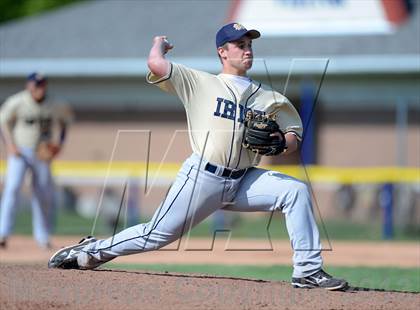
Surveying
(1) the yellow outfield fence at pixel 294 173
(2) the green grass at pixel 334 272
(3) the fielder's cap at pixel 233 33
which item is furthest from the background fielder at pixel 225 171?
(1) the yellow outfield fence at pixel 294 173

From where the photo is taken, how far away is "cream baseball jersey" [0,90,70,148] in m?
13.3

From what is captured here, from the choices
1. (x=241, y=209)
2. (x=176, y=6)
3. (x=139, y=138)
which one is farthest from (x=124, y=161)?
(x=241, y=209)

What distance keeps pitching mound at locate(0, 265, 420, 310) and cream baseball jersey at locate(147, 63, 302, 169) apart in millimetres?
935

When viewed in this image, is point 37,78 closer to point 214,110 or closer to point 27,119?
point 27,119

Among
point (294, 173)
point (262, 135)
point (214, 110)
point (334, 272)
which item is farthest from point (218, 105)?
point (294, 173)

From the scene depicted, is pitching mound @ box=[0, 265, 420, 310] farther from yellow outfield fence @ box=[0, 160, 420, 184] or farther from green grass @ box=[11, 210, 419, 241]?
yellow outfield fence @ box=[0, 160, 420, 184]

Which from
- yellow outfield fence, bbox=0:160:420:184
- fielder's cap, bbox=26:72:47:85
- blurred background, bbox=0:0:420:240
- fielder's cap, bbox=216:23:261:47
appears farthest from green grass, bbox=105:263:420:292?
blurred background, bbox=0:0:420:240

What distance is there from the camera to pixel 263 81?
2038 centimetres

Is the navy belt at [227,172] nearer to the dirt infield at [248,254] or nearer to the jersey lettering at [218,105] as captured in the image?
the jersey lettering at [218,105]

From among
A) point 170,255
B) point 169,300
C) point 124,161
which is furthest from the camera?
point 124,161

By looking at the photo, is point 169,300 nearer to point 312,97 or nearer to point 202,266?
point 202,266

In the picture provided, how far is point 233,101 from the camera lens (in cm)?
709

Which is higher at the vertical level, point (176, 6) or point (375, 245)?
point (176, 6)

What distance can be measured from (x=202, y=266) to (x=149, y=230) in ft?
13.0
